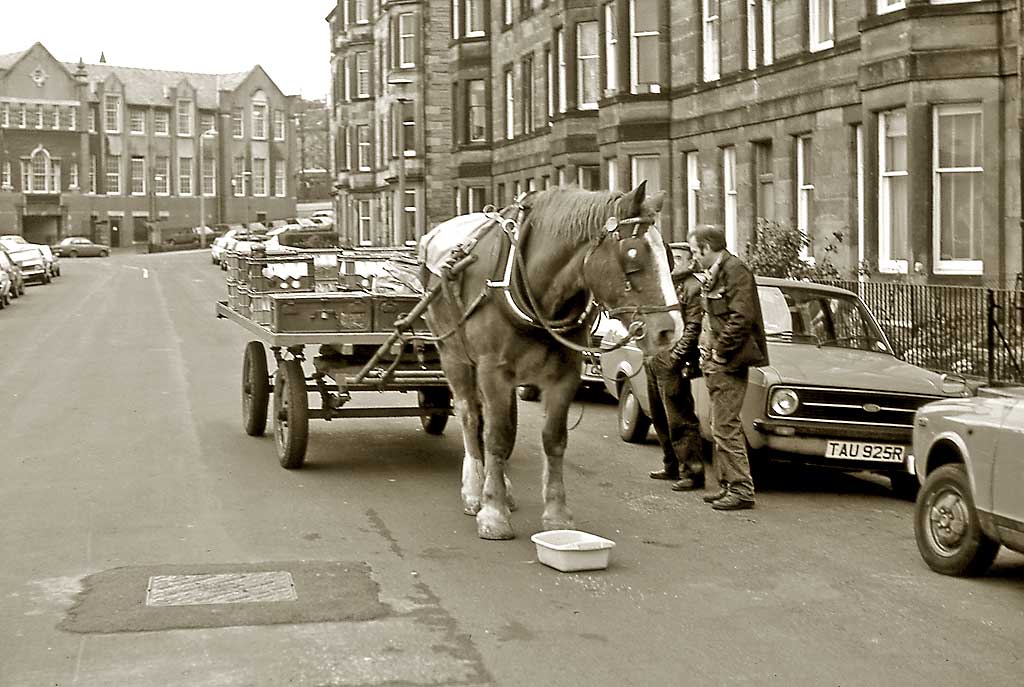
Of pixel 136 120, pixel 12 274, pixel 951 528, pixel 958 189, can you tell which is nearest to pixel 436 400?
pixel 951 528

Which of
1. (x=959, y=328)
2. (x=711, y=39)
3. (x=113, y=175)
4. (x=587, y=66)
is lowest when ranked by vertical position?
(x=959, y=328)

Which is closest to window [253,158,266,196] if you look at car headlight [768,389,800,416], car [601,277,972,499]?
car [601,277,972,499]

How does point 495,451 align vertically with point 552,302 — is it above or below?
below

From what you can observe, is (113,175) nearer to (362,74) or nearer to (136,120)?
(136,120)

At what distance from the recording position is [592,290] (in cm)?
940

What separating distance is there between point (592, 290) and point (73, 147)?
4279 inches

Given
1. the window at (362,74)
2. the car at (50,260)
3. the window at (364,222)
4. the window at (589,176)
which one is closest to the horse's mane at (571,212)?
the window at (589,176)

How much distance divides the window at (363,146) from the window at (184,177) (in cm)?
4519

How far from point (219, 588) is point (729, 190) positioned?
24301 millimetres

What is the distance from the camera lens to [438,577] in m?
8.56

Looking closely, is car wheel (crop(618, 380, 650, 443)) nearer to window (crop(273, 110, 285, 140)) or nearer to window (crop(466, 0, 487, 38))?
window (crop(466, 0, 487, 38))

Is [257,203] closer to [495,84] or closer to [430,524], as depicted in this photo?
[495,84]

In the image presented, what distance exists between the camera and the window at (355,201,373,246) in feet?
254

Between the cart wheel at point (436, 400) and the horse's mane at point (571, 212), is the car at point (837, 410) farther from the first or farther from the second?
the horse's mane at point (571, 212)
